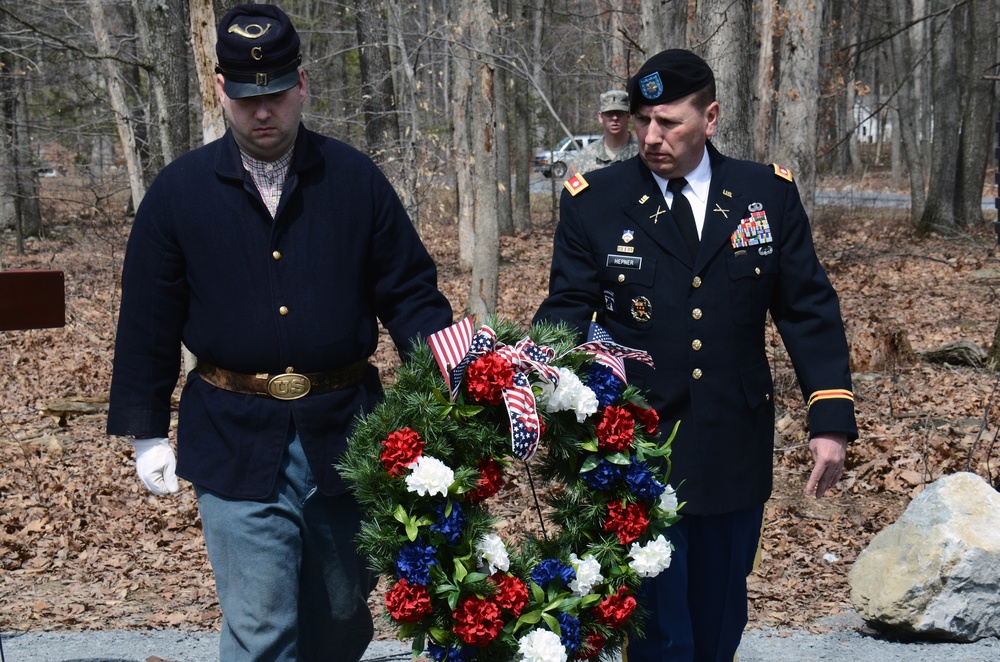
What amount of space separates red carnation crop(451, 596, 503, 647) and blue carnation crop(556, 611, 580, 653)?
214 millimetres

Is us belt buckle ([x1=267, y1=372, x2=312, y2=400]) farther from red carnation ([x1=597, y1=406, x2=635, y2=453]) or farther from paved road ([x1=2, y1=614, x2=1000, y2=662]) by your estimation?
paved road ([x1=2, y1=614, x2=1000, y2=662])

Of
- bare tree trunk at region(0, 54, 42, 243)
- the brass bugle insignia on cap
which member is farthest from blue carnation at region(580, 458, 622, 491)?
bare tree trunk at region(0, 54, 42, 243)

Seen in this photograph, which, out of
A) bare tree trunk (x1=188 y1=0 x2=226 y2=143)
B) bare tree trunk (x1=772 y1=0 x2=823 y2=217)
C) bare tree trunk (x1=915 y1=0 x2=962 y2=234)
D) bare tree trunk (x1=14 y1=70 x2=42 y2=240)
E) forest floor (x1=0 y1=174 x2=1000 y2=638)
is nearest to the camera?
forest floor (x1=0 y1=174 x2=1000 y2=638)

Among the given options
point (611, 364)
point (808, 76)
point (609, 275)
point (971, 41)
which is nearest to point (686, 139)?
point (609, 275)

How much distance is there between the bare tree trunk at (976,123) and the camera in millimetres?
20219

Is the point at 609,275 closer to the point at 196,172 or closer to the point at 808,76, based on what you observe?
the point at 196,172

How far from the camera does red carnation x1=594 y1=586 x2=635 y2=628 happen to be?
132 inches

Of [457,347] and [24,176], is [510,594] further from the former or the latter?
[24,176]

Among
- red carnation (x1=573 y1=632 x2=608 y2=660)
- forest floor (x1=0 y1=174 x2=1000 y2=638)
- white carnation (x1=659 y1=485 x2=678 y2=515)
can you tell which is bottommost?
forest floor (x1=0 y1=174 x2=1000 y2=638)

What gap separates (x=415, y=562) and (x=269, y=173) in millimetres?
1331

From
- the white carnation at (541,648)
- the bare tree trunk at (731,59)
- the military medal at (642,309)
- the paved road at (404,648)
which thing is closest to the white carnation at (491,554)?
the white carnation at (541,648)

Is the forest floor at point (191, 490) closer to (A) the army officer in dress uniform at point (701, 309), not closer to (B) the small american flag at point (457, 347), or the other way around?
(A) the army officer in dress uniform at point (701, 309)

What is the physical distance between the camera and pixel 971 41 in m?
22.8

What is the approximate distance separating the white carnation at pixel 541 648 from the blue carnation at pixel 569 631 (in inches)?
2.3
